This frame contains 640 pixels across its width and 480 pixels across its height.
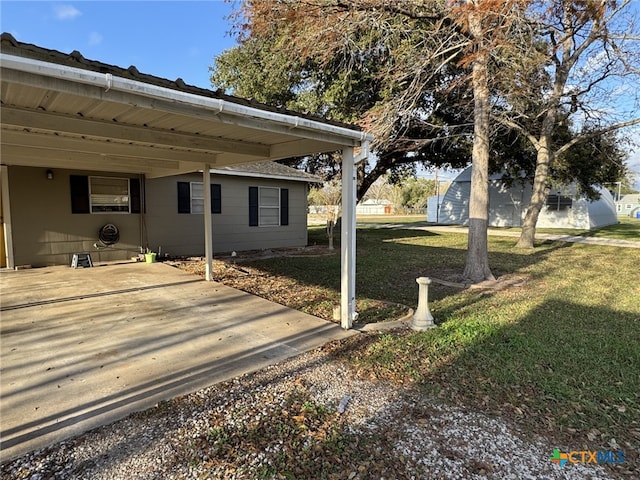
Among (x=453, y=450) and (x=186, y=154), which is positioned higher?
(x=186, y=154)

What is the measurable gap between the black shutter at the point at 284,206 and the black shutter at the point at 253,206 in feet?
3.21

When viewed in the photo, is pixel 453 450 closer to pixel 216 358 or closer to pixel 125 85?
pixel 216 358

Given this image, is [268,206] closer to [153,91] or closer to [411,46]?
[411,46]

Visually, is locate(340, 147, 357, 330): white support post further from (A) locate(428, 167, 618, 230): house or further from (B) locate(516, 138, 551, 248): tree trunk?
(A) locate(428, 167, 618, 230): house

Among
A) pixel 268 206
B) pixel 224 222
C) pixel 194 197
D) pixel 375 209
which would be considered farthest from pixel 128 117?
pixel 375 209

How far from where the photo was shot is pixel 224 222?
1069 centimetres

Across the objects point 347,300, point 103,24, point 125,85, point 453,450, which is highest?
point 103,24

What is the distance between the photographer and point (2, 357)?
132 inches

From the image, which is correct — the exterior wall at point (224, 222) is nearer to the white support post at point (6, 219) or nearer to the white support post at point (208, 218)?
the white support post at point (6, 219)

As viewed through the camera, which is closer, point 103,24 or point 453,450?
point 453,450

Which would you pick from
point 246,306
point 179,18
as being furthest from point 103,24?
point 246,306

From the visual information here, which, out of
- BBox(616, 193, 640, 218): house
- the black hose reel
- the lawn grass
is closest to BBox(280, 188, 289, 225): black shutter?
the lawn grass

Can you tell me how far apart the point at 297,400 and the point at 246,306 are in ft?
8.74

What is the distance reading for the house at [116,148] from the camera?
2.66 meters
